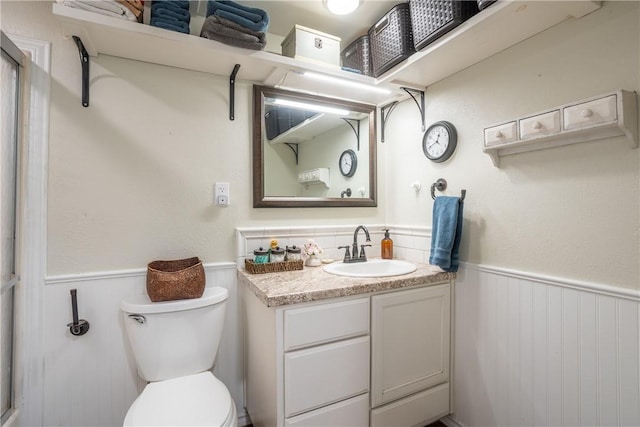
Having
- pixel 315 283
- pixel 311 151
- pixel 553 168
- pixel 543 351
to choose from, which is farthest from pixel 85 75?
pixel 543 351

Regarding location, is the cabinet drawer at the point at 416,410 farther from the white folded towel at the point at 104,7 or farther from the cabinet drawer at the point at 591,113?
the white folded towel at the point at 104,7

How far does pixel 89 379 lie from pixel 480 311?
1.91 m

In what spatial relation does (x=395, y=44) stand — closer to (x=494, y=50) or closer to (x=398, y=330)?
(x=494, y=50)

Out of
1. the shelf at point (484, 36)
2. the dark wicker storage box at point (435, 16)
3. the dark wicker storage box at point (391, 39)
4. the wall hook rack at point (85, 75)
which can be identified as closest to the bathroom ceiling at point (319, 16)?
the dark wicker storage box at point (391, 39)

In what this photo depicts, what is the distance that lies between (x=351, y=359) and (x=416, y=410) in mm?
524

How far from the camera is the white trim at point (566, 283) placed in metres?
1.05

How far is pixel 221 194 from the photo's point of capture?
1628mm

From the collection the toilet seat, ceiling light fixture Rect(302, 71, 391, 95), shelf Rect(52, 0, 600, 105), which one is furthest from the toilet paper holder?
ceiling light fixture Rect(302, 71, 391, 95)

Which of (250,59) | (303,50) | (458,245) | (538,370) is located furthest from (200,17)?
(538,370)

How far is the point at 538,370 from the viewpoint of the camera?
1.31m

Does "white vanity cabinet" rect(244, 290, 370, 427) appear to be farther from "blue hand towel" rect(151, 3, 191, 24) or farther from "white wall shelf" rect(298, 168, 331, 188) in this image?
"blue hand towel" rect(151, 3, 191, 24)

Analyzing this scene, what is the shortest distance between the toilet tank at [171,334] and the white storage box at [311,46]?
1322 millimetres

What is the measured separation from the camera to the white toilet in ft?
3.73

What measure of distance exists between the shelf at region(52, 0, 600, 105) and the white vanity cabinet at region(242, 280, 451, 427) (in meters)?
1.14
